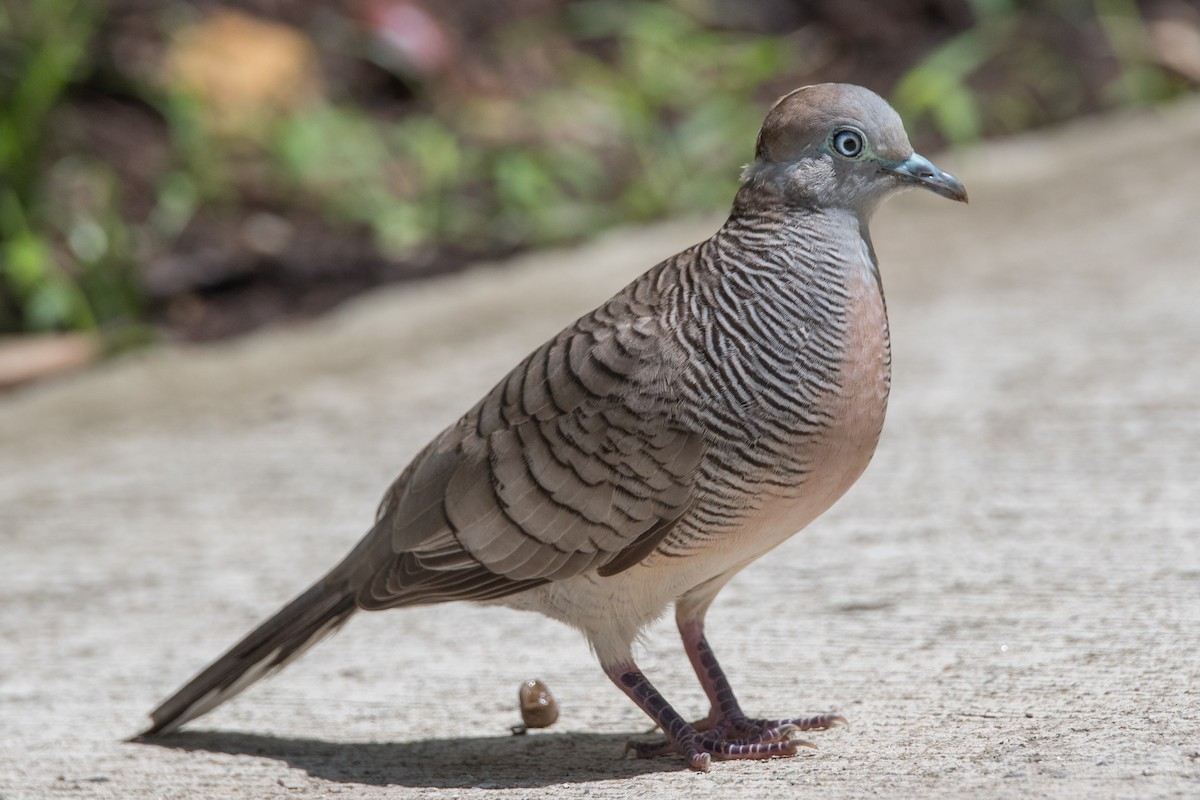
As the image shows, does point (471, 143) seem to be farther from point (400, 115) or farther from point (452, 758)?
point (452, 758)

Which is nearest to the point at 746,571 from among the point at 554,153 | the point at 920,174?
the point at 920,174

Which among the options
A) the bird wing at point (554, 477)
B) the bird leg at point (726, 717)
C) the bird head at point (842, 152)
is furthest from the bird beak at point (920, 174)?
the bird leg at point (726, 717)

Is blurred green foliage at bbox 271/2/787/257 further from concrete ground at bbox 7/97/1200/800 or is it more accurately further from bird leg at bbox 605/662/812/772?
bird leg at bbox 605/662/812/772

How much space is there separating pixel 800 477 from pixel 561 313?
3.38m

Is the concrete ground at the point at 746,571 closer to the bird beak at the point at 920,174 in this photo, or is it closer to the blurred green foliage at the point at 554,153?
the blurred green foliage at the point at 554,153

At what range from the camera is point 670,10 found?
27.4ft

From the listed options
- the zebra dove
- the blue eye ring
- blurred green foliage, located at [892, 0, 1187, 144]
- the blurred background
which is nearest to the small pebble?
the zebra dove

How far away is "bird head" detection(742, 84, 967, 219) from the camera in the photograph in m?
3.11

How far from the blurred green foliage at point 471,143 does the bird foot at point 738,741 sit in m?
4.08

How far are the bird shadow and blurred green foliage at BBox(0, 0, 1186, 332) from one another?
3.50 metres

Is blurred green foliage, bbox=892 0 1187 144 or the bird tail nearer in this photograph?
the bird tail

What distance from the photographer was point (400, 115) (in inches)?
→ 314

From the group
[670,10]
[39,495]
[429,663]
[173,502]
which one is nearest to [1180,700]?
[429,663]

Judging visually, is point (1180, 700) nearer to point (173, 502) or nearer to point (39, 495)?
point (173, 502)
